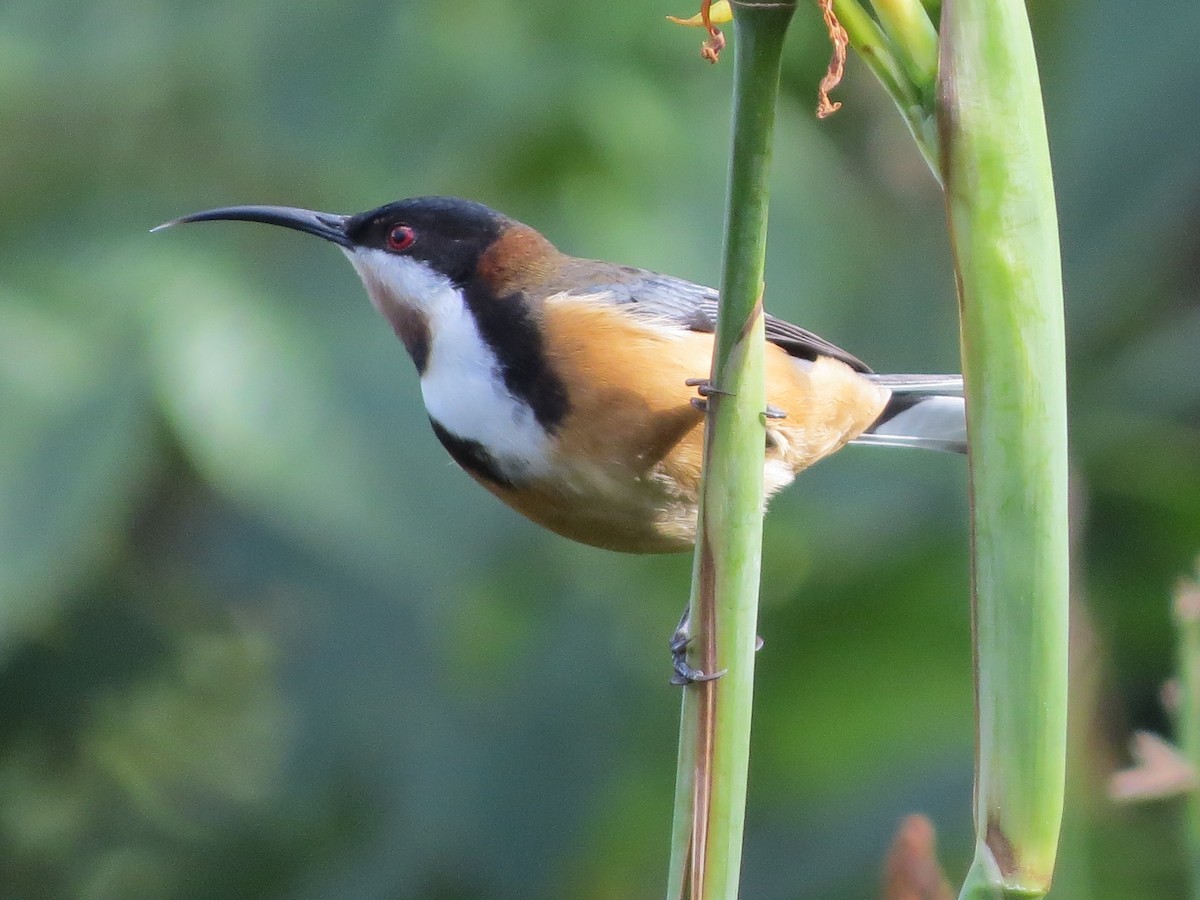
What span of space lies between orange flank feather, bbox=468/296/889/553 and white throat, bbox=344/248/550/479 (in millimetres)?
51

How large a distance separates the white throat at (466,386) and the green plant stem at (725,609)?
1132 millimetres

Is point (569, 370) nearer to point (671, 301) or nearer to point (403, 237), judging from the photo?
point (671, 301)

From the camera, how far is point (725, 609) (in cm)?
122

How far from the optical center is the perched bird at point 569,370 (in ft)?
7.70

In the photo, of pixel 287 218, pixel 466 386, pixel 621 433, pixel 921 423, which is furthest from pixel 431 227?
pixel 921 423

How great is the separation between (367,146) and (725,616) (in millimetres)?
2144

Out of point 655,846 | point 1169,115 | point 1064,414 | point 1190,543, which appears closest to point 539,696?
point 655,846

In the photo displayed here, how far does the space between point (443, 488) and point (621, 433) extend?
3.06 ft

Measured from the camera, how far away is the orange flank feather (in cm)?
233

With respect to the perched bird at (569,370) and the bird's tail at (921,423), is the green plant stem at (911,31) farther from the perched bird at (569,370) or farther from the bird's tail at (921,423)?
the bird's tail at (921,423)

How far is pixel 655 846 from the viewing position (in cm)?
389

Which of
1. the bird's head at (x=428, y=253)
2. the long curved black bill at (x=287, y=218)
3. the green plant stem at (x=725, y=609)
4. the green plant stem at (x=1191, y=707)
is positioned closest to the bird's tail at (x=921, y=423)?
the bird's head at (x=428, y=253)

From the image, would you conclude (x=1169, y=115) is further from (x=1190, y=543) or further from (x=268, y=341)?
(x=268, y=341)

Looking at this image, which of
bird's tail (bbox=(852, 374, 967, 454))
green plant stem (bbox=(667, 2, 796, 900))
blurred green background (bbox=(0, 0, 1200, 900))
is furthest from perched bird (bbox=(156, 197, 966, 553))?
green plant stem (bbox=(667, 2, 796, 900))
